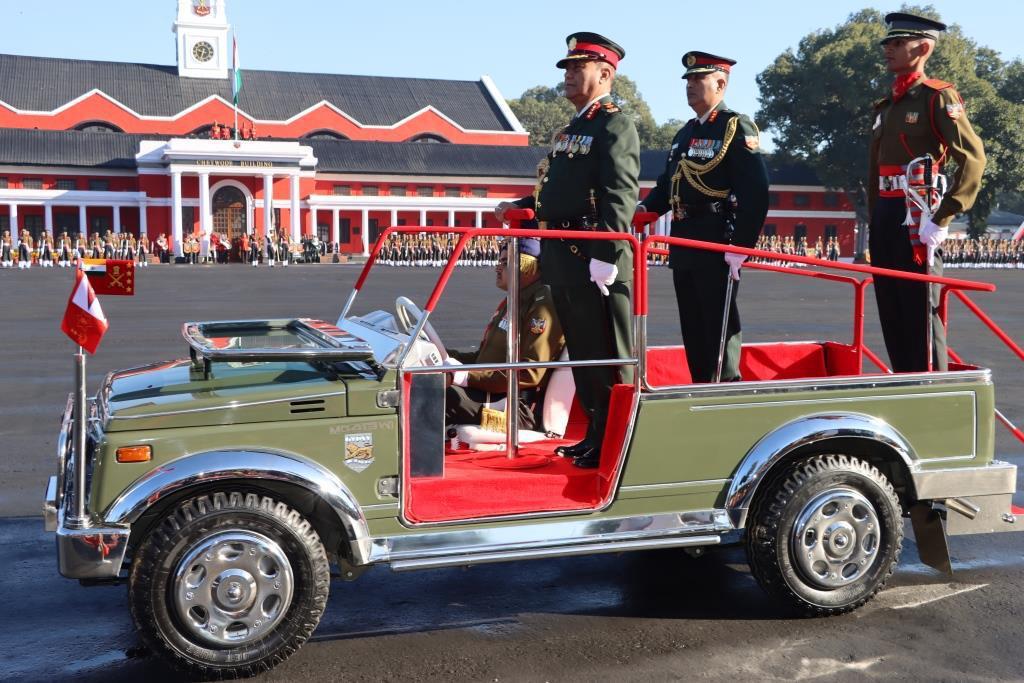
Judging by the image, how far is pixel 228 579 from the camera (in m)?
3.48

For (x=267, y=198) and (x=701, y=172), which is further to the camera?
(x=267, y=198)

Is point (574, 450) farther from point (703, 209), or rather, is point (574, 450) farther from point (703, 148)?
point (703, 148)

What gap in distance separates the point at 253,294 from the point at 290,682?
21.0 m

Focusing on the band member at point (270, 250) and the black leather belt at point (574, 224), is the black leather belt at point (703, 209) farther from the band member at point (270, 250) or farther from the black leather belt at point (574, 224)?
the band member at point (270, 250)

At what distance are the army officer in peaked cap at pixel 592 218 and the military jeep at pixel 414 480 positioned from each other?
0.30 metres

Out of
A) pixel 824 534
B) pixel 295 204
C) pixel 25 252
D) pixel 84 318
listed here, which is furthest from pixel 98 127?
pixel 824 534

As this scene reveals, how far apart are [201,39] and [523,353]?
72.7 metres

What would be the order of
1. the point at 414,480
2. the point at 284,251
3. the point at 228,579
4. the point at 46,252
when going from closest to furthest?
the point at 228,579
the point at 414,480
the point at 46,252
the point at 284,251

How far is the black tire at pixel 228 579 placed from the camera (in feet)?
11.2

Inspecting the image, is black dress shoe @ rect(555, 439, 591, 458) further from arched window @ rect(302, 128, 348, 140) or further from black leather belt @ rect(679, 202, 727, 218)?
arched window @ rect(302, 128, 348, 140)

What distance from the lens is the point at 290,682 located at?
11.6ft

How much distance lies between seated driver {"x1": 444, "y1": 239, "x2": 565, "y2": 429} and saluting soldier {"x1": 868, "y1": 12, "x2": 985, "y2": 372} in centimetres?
163

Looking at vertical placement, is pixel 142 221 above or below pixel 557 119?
below

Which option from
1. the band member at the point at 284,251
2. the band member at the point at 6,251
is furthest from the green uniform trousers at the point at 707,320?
the band member at the point at 6,251
